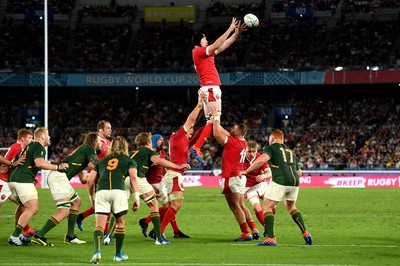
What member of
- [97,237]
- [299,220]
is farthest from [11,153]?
[299,220]

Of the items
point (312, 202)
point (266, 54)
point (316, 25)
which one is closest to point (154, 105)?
point (266, 54)

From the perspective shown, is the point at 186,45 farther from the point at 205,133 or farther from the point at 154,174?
the point at 154,174

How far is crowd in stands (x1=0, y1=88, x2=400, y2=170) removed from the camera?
5031 centimetres

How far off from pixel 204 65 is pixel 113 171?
5768 millimetres

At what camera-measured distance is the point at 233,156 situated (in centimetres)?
1731

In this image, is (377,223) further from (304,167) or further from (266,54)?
(266,54)

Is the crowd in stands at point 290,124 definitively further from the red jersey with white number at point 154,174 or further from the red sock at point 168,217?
the red sock at point 168,217

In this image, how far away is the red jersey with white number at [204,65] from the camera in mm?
18250

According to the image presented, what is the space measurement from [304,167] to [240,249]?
34701mm

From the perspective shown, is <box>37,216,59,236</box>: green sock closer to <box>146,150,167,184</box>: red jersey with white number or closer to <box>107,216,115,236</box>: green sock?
<box>107,216,115,236</box>: green sock

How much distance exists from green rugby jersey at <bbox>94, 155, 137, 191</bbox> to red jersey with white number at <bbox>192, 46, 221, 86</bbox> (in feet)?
17.5

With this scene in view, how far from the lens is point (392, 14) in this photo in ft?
194

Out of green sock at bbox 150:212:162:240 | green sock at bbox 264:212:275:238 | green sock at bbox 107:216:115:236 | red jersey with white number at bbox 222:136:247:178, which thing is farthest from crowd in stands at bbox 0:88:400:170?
green sock at bbox 264:212:275:238

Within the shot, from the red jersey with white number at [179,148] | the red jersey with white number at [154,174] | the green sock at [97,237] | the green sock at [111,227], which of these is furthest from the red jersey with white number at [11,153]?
the green sock at [97,237]
